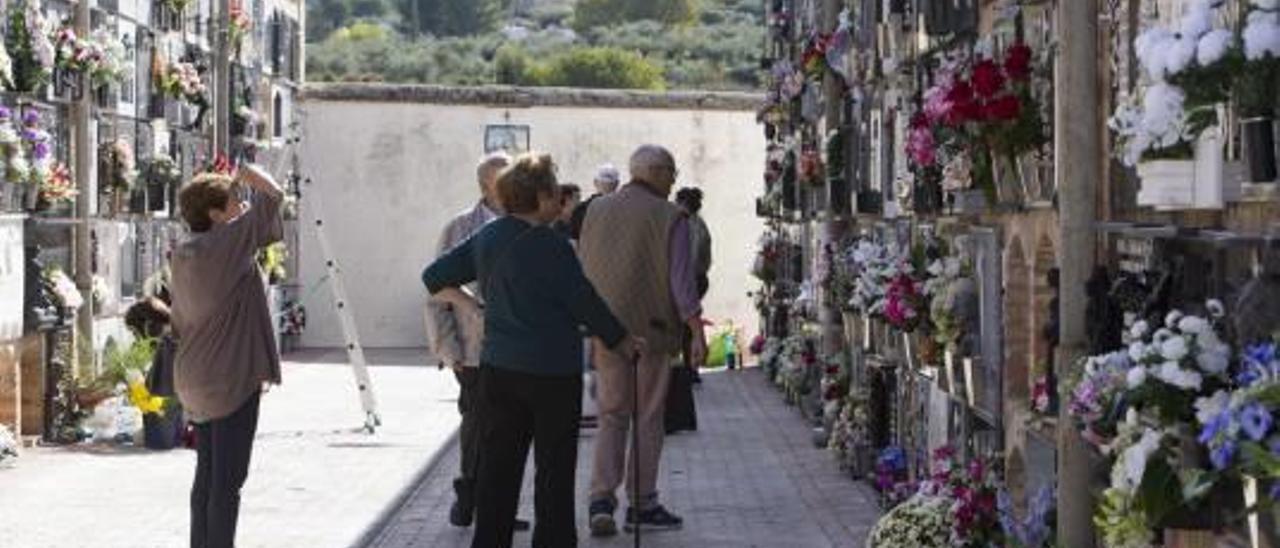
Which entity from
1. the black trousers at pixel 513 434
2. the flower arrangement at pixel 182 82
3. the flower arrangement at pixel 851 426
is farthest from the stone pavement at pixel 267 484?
the flower arrangement at pixel 182 82

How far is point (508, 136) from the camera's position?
3275 cm

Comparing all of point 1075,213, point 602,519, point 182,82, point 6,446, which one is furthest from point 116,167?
point 1075,213

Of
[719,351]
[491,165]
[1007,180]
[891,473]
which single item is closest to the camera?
[1007,180]

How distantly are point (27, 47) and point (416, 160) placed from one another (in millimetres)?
16722

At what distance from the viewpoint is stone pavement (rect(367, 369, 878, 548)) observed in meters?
11.4

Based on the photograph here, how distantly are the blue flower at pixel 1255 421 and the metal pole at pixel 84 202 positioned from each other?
14.0 metres

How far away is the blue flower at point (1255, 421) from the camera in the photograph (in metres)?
5.06

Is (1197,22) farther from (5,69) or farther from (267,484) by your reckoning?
(5,69)

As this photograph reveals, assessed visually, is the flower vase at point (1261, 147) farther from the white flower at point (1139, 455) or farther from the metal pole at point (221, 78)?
the metal pole at point (221, 78)

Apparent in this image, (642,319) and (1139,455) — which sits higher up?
(642,319)

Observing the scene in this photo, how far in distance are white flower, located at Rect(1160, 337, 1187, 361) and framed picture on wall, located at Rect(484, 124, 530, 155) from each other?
88.4ft

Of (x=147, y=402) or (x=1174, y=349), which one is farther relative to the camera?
(x=147, y=402)

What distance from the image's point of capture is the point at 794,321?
21.9 metres

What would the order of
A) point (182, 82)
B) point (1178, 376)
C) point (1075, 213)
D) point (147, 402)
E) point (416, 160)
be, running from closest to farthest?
1. point (1178, 376)
2. point (1075, 213)
3. point (147, 402)
4. point (182, 82)
5. point (416, 160)
